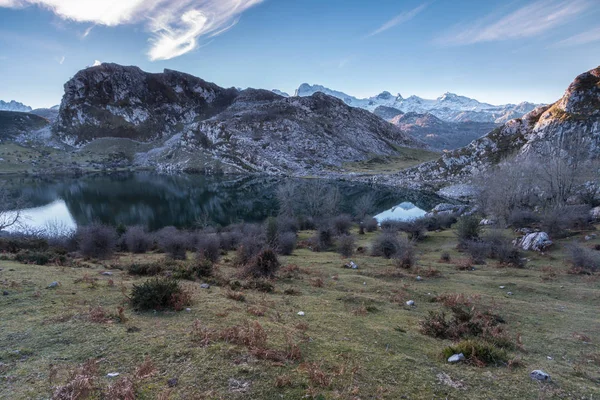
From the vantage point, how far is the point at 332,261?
2691 cm

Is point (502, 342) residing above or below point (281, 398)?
below

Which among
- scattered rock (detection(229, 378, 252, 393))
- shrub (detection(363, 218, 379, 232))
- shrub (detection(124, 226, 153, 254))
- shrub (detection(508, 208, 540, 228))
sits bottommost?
shrub (detection(363, 218, 379, 232))

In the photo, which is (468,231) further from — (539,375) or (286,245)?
(539,375)

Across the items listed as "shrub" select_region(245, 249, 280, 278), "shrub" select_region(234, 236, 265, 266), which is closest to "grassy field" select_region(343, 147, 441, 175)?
"shrub" select_region(234, 236, 265, 266)

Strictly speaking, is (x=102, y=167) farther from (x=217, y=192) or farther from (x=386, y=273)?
(x=386, y=273)

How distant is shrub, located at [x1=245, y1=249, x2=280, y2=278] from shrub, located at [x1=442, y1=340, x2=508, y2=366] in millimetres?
11834

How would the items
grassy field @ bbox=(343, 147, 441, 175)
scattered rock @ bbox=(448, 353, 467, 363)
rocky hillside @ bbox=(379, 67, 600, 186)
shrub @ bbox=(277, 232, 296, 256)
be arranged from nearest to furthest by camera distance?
scattered rock @ bbox=(448, 353, 467, 363), shrub @ bbox=(277, 232, 296, 256), rocky hillside @ bbox=(379, 67, 600, 186), grassy field @ bbox=(343, 147, 441, 175)

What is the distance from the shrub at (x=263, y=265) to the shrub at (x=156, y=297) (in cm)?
773

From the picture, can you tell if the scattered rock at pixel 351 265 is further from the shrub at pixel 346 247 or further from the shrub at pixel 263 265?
the shrub at pixel 263 265

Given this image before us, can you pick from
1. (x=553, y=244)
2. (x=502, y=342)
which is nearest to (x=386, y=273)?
(x=502, y=342)

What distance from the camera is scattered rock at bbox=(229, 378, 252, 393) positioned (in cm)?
585

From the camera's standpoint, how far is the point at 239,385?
19.7 feet

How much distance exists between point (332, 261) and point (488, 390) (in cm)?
2035

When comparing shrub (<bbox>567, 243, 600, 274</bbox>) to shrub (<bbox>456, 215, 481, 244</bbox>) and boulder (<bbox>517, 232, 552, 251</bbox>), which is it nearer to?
boulder (<bbox>517, 232, 552, 251</bbox>)
